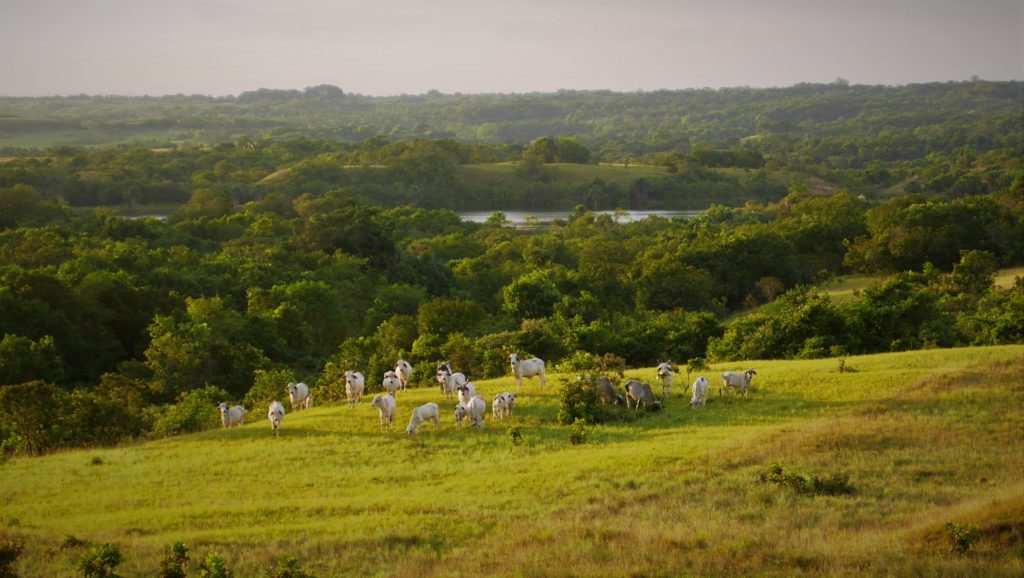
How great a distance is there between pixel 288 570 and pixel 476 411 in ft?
34.3

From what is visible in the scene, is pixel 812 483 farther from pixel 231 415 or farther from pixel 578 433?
pixel 231 415

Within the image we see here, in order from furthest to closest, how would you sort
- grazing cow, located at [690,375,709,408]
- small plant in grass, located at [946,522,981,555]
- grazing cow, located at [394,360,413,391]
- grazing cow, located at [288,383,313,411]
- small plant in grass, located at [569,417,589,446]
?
grazing cow, located at [394,360,413,391], grazing cow, located at [288,383,313,411], grazing cow, located at [690,375,709,408], small plant in grass, located at [569,417,589,446], small plant in grass, located at [946,522,981,555]

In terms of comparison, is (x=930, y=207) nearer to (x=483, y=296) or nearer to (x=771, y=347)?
(x=483, y=296)

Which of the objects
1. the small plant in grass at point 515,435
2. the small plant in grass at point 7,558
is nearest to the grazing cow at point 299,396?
the small plant in grass at point 515,435

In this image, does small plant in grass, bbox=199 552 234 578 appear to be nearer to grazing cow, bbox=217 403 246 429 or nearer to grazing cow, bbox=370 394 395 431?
grazing cow, bbox=370 394 395 431

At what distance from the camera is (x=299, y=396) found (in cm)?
2648

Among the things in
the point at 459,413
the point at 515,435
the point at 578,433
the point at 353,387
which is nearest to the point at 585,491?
the point at 578,433

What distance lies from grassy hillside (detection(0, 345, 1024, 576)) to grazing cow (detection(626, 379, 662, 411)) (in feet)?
1.73

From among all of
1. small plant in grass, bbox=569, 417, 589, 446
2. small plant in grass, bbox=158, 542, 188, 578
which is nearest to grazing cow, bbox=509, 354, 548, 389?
small plant in grass, bbox=569, 417, 589, 446

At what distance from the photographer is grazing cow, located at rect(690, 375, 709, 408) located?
23.6 metres

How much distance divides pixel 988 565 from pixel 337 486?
38.4 feet

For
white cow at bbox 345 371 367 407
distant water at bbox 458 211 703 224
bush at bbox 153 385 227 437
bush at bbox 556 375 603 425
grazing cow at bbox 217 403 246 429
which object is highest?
bush at bbox 556 375 603 425

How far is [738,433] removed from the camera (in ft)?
66.8

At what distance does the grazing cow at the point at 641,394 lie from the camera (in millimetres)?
23375
